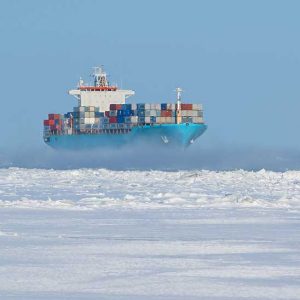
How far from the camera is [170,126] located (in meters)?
77.1

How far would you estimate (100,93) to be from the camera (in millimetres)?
89688

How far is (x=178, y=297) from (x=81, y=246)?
327 centimetres

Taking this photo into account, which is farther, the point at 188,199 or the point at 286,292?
the point at 188,199

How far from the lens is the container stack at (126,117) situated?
77.9m

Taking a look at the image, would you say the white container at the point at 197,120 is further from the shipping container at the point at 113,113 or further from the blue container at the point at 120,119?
the shipping container at the point at 113,113

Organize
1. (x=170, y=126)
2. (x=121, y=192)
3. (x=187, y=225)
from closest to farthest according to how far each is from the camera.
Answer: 1. (x=187, y=225)
2. (x=121, y=192)
3. (x=170, y=126)

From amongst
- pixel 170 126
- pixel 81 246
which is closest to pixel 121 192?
pixel 81 246

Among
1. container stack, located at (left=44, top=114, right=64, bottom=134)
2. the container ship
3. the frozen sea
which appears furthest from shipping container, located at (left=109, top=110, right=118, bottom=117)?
the frozen sea

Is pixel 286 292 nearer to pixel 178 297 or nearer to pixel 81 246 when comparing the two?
pixel 178 297

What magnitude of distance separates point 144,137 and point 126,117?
2.69m

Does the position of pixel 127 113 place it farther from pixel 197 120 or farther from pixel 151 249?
pixel 151 249

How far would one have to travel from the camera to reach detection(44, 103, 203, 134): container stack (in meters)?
77.9

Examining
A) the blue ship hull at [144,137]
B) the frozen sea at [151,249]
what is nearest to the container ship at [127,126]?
the blue ship hull at [144,137]

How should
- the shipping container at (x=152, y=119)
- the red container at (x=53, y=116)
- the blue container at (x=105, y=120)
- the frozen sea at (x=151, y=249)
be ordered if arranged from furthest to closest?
the red container at (x=53, y=116) < the blue container at (x=105, y=120) < the shipping container at (x=152, y=119) < the frozen sea at (x=151, y=249)
